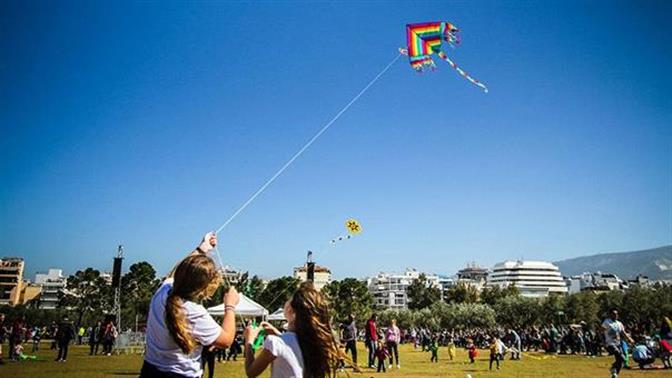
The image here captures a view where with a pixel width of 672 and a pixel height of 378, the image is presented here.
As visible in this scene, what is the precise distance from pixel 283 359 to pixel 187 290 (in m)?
0.87

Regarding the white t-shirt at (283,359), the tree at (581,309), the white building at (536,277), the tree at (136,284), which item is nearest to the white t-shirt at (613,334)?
the white t-shirt at (283,359)

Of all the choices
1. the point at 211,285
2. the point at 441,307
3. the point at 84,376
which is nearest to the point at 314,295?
the point at 211,285

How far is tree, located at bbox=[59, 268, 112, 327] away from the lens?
7900 centimetres

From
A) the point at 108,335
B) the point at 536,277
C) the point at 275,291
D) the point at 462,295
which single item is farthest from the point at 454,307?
the point at 536,277

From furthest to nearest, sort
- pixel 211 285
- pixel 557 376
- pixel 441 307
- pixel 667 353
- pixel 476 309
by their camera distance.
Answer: pixel 441 307 < pixel 476 309 < pixel 667 353 < pixel 557 376 < pixel 211 285

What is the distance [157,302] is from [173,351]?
39cm

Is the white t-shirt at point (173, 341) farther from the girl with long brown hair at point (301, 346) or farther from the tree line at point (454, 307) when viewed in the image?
the tree line at point (454, 307)

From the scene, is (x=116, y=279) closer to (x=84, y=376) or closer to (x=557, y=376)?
(x=84, y=376)

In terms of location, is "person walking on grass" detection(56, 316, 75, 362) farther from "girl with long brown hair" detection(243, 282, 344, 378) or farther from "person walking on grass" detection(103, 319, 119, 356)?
"girl with long brown hair" detection(243, 282, 344, 378)

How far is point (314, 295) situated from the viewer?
3.66 meters

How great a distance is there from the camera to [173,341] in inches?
133

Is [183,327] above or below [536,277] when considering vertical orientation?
below

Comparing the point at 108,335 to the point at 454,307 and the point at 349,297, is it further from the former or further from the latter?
the point at 349,297

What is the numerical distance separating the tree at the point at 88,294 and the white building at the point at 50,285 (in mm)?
77378
